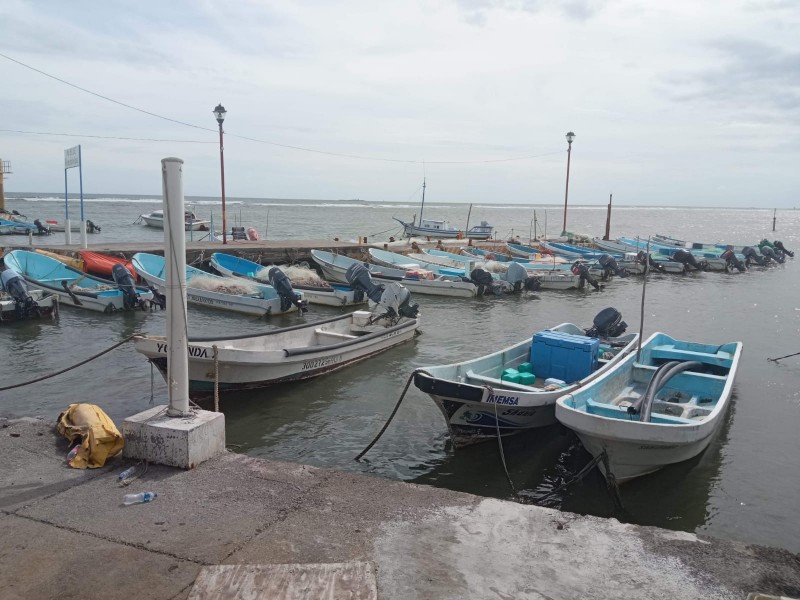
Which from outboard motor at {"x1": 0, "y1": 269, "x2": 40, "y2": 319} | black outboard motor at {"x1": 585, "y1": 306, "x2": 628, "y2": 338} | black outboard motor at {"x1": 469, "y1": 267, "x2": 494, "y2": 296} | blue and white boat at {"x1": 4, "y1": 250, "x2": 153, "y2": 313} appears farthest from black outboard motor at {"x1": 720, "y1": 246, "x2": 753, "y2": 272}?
outboard motor at {"x1": 0, "y1": 269, "x2": 40, "y2": 319}

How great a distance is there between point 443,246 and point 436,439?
27048 millimetres

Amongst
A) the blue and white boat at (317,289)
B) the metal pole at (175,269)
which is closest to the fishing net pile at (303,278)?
the blue and white boat at (317,289)

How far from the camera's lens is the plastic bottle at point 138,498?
15.6 ft

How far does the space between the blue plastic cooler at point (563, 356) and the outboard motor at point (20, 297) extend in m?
13.9

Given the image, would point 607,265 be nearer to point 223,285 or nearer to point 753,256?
point 753,256

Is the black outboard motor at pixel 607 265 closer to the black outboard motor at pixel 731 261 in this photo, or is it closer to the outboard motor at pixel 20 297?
the black outboard motor at pixel 731 261

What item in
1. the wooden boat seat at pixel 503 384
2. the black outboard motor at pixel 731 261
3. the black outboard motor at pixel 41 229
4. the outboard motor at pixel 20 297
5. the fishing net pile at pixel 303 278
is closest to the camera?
the wooden boat seat at pixel 503 384

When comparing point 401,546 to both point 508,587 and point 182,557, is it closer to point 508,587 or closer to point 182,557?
point 508,587

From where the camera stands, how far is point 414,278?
2447cm

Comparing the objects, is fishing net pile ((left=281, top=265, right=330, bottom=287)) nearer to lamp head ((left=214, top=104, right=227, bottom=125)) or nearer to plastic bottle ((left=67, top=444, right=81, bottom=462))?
lamp head ((left=214, top=104, right=227, bottom=125))

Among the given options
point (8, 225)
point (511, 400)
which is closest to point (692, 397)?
point (511, 400)

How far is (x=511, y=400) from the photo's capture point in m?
8.37

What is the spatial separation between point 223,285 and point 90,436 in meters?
14.9

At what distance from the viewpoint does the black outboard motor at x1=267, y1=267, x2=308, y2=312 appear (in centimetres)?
1875
